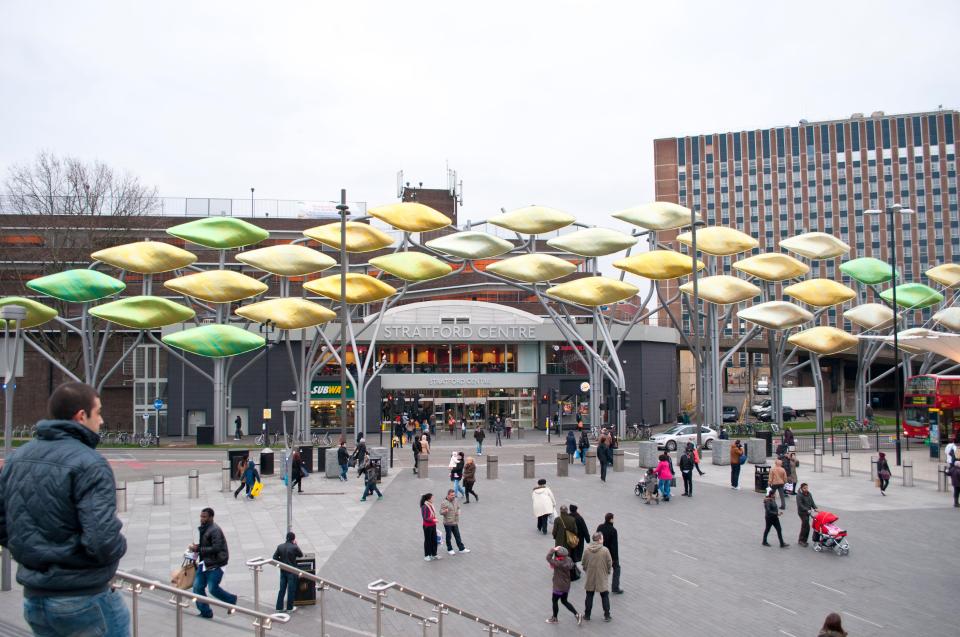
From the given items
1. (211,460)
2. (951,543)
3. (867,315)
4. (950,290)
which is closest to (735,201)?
(950,290)

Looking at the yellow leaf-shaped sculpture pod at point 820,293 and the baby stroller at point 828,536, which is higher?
the yellow leaf-shaped sculpture pod at point 820,293

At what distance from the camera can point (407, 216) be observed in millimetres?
48719

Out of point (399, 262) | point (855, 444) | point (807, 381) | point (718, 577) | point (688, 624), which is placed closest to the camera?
point (688, 624)

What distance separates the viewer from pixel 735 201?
410 ft

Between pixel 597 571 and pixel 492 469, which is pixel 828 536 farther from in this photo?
pixel 492 469

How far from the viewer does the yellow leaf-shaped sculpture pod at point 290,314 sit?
43906mm

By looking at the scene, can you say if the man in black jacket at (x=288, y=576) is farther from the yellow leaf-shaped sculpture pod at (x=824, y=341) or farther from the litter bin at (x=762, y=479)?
the yellow leaf-shaped sculpture pod at (x=824, y=341)

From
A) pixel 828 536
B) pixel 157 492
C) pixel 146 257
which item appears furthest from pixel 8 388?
pixel 146 257

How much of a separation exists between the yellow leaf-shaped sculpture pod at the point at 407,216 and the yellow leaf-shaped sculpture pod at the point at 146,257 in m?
12.0

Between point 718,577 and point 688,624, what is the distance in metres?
3.03

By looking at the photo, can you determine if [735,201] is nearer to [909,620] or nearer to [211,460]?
[211,460]

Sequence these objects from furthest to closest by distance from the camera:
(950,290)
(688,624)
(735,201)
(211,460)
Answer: (735,201) → (950,290) → (211,460) → (688,624)

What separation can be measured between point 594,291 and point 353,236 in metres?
15.3

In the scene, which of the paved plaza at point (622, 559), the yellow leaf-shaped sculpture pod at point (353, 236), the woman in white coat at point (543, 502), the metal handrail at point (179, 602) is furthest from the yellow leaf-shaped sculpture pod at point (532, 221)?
the metal handrail at point (179, 602)
